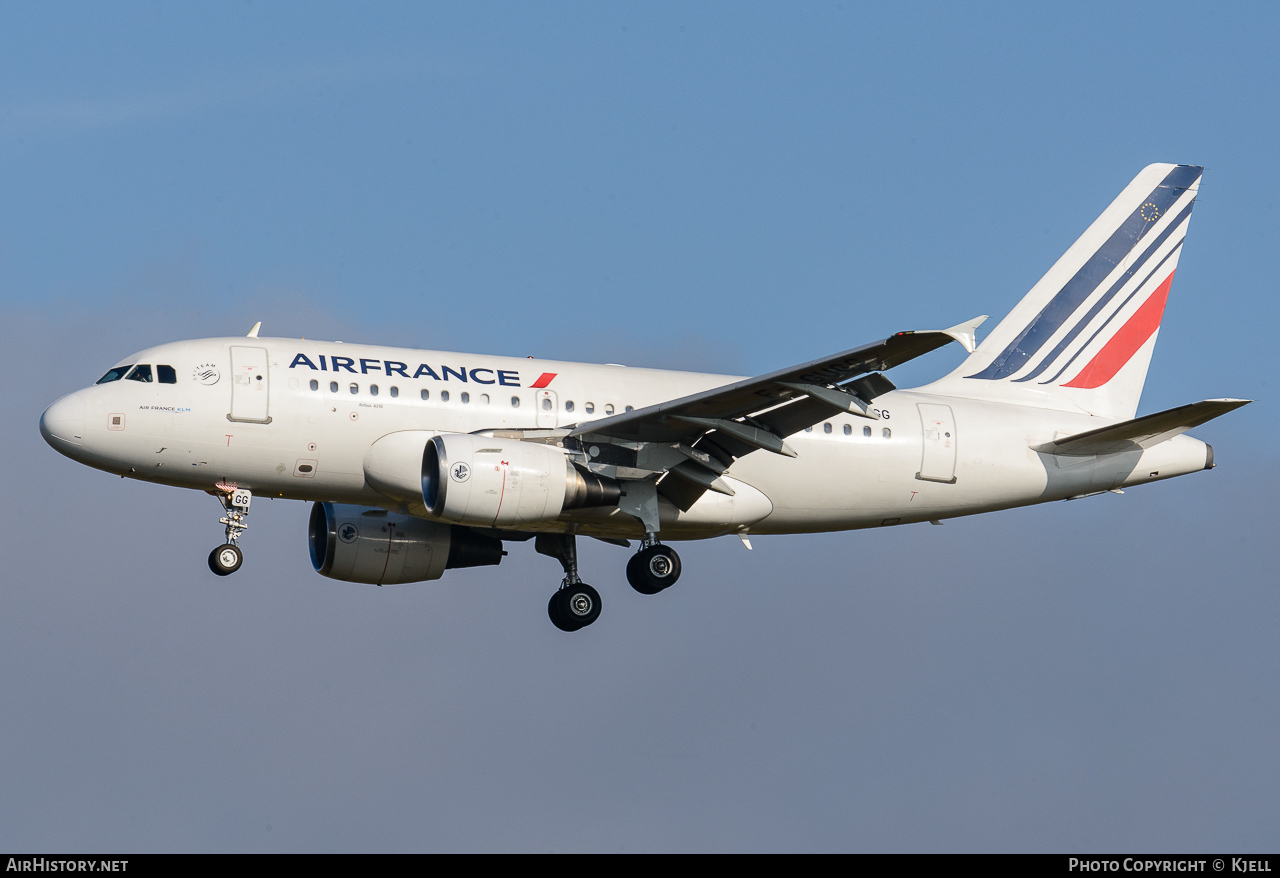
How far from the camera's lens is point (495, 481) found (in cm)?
3275

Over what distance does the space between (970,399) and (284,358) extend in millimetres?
15529

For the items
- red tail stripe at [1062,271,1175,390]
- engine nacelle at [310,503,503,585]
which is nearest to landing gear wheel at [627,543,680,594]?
engine nacelle at [310,503,503,585]

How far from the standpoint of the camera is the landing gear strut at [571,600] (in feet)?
123

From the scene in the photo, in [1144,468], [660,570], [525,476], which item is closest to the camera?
[525,476]

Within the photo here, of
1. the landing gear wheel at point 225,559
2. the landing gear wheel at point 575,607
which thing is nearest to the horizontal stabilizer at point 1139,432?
the landing gear wheel at point 575,607

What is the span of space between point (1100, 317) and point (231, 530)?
20998mm

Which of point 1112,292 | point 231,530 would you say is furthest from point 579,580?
point 1112,292

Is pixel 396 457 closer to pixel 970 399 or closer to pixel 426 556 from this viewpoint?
pixel 426 556

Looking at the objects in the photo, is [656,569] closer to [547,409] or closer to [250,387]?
[547,409]

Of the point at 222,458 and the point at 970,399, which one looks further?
the point at 970,399

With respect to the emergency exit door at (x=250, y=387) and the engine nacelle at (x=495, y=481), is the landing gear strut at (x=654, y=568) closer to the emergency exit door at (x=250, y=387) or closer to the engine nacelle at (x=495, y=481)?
the engine nacelle at (x=495, y=481)

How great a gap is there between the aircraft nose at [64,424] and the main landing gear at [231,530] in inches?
116

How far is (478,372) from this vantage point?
3503 centimetres
